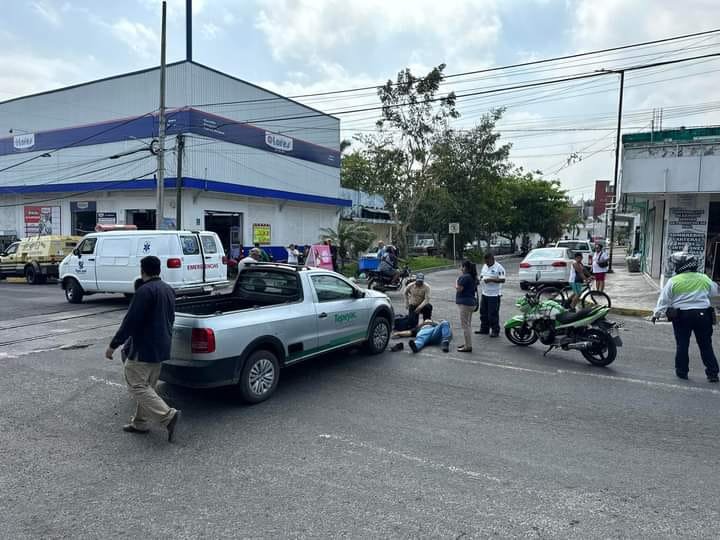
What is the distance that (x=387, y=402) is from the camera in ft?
19.8

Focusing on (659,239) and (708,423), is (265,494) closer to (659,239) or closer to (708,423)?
(708,423)

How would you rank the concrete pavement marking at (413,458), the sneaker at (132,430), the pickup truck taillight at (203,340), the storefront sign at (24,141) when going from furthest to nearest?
the storefront sign at (24,141)
the pickup truck taillight at (203,340)
the sneaker at (132,430)
the concrete pavement marking at (413,458)

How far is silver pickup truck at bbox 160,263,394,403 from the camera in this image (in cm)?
548

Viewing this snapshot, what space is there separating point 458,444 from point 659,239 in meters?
18.4

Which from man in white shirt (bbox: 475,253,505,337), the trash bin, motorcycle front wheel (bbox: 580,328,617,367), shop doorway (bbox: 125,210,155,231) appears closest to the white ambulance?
man in white shirt (bbox: 475,253,505,337)

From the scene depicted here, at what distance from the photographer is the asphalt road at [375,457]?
3.52m

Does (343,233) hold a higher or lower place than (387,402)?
higher

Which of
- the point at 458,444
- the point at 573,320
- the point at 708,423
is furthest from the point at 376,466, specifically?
the point at 573,320

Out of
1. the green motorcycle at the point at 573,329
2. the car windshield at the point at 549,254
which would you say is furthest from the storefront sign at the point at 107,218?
the green motorcycle at the point at 573,329

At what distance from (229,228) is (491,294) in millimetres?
20283

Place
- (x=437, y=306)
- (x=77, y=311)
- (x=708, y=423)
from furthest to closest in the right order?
(x=437, y=306)
(x=77, y=311)
(x=708, y=423)

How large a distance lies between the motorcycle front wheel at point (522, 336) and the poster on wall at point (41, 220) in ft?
92.4

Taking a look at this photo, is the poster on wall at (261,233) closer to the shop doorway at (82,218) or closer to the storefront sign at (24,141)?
the shop doorway at (82,218)

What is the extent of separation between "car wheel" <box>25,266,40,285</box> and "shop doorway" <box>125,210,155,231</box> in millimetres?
6497
